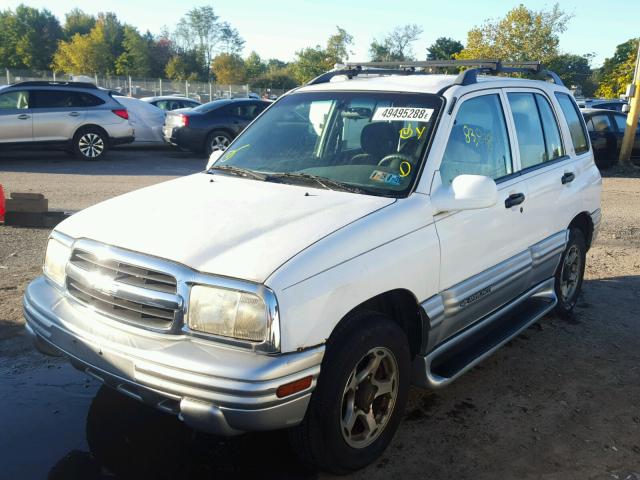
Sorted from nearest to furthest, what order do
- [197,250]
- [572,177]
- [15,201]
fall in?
[197,250] < [572,177] < [15,201]

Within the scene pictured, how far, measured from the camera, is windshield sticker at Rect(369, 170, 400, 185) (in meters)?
3.43

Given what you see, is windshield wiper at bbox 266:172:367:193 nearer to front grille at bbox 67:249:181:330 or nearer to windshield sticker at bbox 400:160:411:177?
windshield sticker at bbox 400:160:411:177

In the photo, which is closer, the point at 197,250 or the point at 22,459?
the point at 197,250

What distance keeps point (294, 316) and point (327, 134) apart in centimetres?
178

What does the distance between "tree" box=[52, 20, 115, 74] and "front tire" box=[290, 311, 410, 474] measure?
78121mm

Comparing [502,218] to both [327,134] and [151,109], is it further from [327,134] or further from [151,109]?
[151,109]

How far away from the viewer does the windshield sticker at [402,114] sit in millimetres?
3646

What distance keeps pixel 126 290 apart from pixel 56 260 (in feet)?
2.35

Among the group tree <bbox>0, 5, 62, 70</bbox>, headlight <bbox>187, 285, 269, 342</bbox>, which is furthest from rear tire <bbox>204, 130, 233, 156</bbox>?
tree <bbox>0, 5, 62, 70</bbox>

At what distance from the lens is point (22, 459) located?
310 centimetres

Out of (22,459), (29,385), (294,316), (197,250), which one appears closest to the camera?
(294,316)

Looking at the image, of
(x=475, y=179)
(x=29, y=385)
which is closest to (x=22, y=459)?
(x=29, y=385)

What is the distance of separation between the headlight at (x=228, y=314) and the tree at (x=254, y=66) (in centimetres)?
8282

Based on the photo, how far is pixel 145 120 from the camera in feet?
53.8
